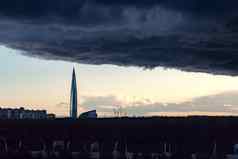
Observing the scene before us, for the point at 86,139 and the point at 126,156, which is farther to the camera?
the point at 86,139

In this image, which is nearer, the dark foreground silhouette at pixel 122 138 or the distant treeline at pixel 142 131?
the dark foreground silhouette at pixel 122 138

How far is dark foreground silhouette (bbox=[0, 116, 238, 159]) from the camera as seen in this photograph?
297 feet

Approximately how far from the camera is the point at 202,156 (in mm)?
86875

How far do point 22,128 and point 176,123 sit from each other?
27.5 m

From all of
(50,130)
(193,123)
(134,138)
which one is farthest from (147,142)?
(50,130)

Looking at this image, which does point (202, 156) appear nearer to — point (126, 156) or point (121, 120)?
point (126, 156)

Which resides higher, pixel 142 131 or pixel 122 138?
pixel 142 131

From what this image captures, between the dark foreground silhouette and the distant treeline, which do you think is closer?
the dark foreground silhouette

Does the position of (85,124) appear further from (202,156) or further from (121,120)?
(202,156)

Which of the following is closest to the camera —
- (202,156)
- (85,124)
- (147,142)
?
(202,156)

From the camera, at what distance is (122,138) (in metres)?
98.8

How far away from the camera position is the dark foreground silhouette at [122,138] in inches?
3558

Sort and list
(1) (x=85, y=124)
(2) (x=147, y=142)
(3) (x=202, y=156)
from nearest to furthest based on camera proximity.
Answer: (3) (x=202, y=156), (2) (x=147, y=142), (1) (x=85, y=124)

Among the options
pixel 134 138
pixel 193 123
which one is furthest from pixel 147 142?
pixel 193 123
